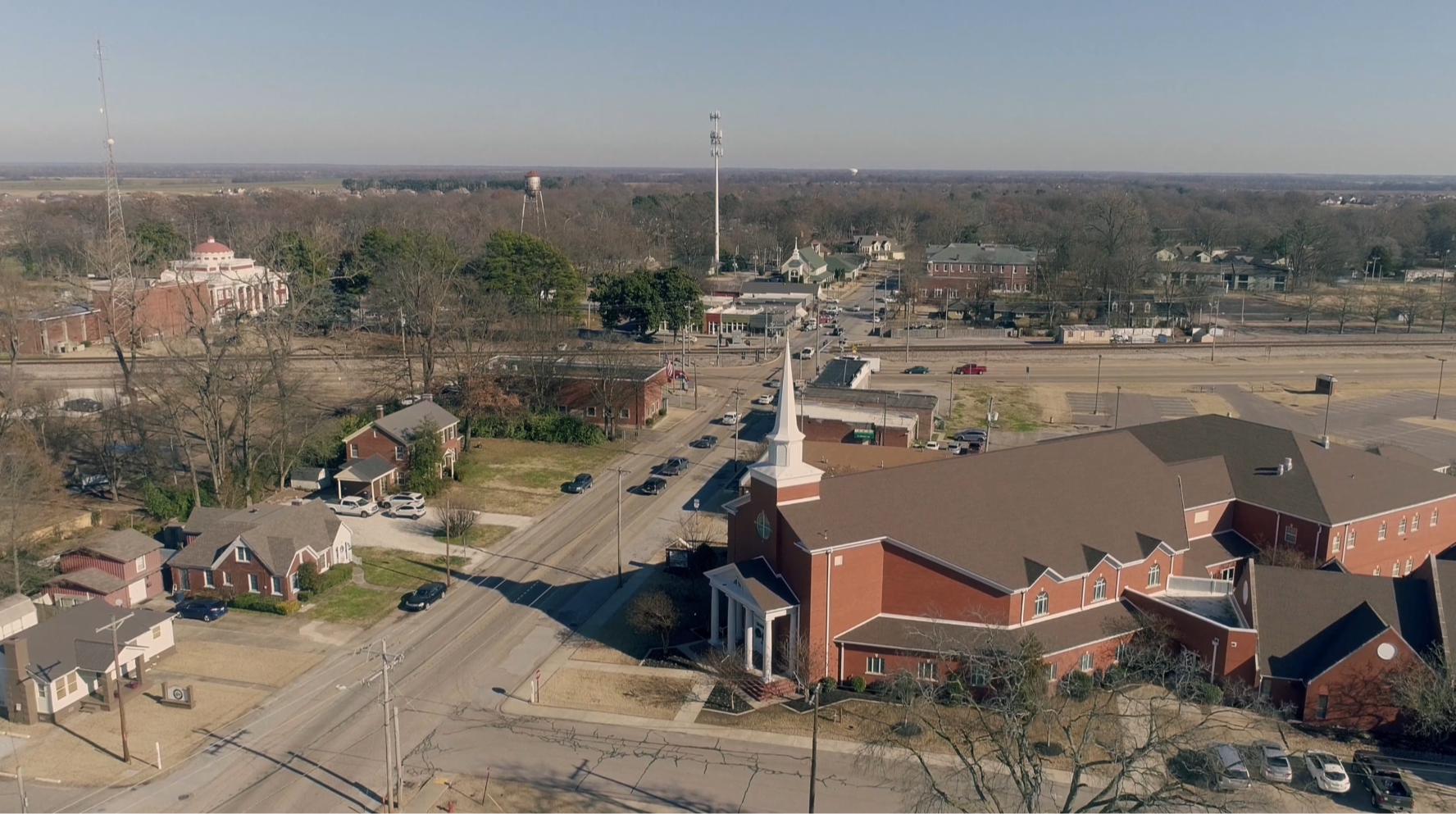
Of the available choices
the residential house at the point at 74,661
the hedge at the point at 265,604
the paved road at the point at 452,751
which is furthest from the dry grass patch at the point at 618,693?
the residential house at the point at 74,661

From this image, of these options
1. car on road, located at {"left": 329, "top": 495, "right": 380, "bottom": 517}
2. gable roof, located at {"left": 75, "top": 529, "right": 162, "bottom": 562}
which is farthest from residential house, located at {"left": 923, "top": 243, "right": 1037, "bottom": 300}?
gable roof, located at {"left": 75, "top": 529, "right": 162, "bottom": 562}

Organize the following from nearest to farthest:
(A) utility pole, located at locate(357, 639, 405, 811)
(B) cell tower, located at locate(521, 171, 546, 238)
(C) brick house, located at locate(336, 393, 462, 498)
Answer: (A) utility pole, located at locate(357, 639, 405, 811) < (C) brick house, located at locate(336, 393, 462, 498) < (B) cell tower, located at locate(521, 171, 546, 238)

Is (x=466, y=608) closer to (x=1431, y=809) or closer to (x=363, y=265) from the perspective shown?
(x=1431, y=809)

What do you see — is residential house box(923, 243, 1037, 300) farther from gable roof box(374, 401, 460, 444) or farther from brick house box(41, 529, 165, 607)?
brick house box(41, 529, 165, 607)

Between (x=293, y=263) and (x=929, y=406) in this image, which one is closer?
(x=929, y=406)

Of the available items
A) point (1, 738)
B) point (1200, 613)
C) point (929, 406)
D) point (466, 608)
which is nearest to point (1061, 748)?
point (1200, 613)

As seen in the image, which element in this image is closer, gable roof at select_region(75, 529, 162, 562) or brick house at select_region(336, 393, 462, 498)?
gable roof at select_region(75, 529, 162, 562)
